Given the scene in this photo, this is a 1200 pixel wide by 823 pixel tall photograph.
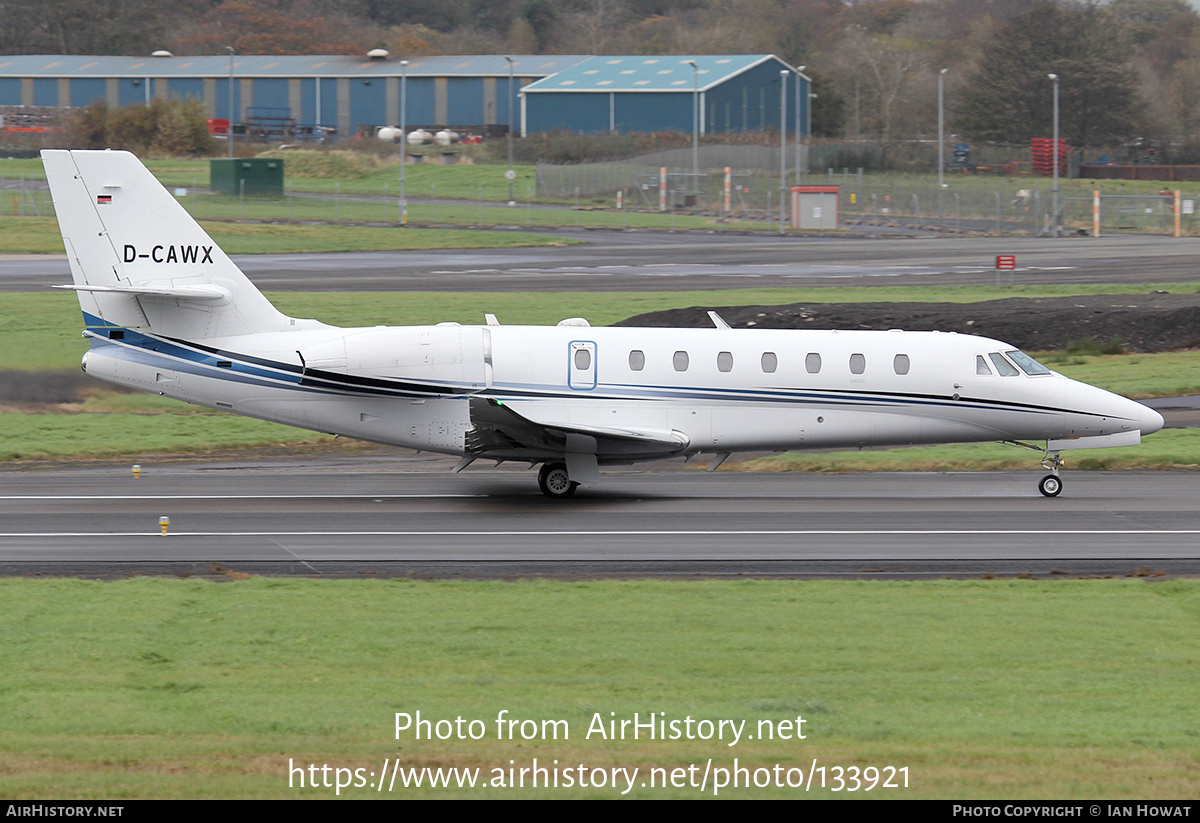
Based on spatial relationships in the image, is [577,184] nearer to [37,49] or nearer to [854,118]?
[854,118]

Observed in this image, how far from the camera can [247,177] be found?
309ft

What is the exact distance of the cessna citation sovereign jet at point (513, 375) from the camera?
81.1ft

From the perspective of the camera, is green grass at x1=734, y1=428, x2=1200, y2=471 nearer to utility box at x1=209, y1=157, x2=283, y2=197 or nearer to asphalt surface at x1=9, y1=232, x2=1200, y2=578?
asphalt surface at x1=9, y1=232, x2=1200, y2=578

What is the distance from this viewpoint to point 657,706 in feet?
43.0

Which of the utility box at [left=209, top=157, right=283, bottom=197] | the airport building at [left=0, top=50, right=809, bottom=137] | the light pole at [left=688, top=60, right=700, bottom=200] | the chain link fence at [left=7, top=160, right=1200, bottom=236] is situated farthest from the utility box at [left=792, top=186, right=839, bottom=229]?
the utility box at [left=209, top=157, right=283, bottom=197]

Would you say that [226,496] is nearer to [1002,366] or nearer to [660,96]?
[1002,366]

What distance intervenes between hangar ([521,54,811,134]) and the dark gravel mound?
251 ft

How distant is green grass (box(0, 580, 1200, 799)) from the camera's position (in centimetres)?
1128

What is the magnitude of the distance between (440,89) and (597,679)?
4961 inches

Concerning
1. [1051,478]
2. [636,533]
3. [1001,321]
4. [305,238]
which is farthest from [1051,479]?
[305,238]

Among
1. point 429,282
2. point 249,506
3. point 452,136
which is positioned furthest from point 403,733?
point 452,136

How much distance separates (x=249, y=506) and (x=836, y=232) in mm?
65242

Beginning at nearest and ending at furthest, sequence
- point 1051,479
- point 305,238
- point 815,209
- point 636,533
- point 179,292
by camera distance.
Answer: point 636,533, point 179,292, point 1051,479, point 305,238, point 815,209

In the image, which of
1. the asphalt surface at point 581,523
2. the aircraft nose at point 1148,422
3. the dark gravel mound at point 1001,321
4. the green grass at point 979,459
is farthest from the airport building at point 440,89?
the aircraft nose at point 1148,422
